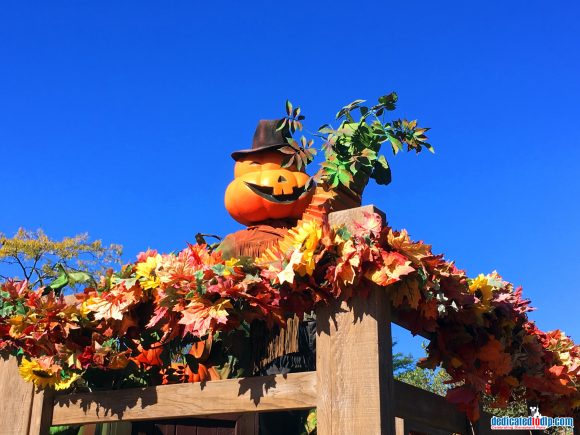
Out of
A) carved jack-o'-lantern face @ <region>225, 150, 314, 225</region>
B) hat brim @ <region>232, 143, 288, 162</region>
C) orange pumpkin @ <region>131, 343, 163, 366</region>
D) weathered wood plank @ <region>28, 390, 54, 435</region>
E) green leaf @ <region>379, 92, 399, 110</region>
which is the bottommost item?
weathered wood plank @ <region>28, 390, 54, 435</region>

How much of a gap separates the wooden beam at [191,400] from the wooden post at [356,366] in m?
0.11

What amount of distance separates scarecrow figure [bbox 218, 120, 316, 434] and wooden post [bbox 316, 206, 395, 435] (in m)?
1.55

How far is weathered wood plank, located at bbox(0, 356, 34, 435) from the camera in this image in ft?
12.3

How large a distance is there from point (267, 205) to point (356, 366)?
2615mm

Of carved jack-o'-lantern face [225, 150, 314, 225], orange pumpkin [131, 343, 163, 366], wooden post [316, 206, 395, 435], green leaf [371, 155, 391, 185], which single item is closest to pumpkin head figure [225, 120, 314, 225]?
carved jack-o'-lantern face [225, 150, 314, 225]

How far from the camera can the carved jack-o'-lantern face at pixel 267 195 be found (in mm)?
5301

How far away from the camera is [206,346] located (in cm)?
370

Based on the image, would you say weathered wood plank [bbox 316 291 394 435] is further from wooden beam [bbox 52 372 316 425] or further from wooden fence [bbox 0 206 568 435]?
wooden beam [bbox 52 372 316 425]

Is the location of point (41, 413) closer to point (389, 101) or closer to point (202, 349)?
point (202, 349)

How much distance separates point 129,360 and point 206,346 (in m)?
0.42

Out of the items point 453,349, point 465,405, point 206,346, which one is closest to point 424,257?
point 453,349

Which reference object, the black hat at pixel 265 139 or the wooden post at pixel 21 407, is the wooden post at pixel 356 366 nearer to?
the wooden post at pixel 21 407

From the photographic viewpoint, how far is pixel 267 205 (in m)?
5.29

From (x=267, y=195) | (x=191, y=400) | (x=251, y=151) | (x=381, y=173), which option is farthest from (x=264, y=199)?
(x=191, y=400)
